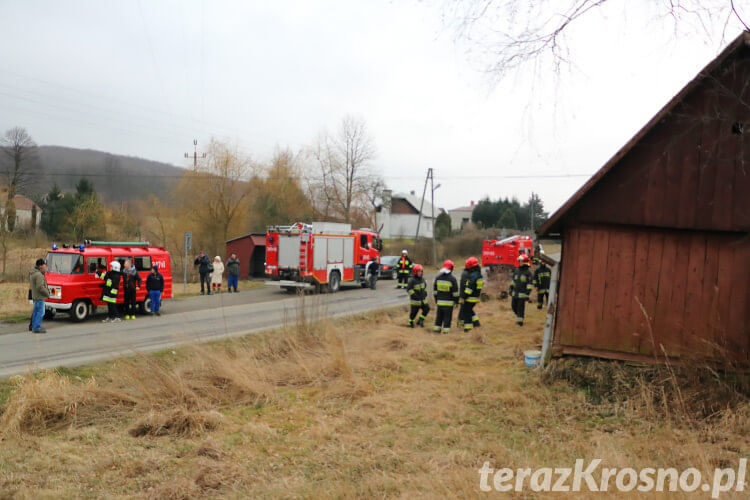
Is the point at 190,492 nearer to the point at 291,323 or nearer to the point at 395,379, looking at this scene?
the point at 395,379

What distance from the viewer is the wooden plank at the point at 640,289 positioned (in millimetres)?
7656

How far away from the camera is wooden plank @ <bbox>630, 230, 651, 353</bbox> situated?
7.66m

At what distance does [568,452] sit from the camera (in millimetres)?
5242

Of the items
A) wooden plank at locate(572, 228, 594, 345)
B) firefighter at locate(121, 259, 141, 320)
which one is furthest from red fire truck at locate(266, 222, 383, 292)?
wooden plank at locate(572, 228, 594, 345)

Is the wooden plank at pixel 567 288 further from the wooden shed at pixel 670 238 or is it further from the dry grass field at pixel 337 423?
the dry grass field at pixel 337 423

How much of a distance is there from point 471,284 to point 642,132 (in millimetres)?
5536

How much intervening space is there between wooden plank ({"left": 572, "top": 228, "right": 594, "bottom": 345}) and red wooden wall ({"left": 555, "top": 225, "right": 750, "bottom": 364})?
0.05 ft

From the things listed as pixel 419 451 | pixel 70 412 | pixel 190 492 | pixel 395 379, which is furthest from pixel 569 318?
pixel 70 412

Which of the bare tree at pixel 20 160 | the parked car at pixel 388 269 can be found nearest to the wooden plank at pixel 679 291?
the parked car at pixel 388 269

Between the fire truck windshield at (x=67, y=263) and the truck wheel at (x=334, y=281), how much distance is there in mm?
10428

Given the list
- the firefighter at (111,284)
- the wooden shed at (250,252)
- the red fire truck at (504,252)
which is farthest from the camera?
the red fire truck at (504,252)

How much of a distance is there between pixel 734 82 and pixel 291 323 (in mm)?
8033

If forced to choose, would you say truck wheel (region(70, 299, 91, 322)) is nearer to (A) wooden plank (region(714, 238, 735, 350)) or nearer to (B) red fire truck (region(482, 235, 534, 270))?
(A) wooden plank (region(714, 238, 735, 350))

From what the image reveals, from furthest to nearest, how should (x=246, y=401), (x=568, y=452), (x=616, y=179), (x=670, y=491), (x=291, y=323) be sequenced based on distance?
(x=291, y=323)
(x=616, y=179)
(x=246, y=401)
(x=568, y=452)
(x=670, y=491)
